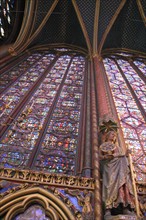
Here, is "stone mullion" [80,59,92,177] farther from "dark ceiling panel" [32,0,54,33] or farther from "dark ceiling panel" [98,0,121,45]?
"dark ceiling panel" [98,0,121,45]

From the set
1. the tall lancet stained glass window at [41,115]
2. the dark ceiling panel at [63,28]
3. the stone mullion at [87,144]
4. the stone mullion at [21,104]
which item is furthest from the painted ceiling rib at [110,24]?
the stone mullion at [87,144]

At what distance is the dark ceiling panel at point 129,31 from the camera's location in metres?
13.6

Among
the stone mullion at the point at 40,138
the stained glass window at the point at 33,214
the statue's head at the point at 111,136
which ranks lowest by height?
the stained glass window at the point at 33,214

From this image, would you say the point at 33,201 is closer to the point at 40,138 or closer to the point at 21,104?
the point at 40,138

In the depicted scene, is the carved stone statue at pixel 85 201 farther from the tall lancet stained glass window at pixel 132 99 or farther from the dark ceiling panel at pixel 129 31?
the dark ceiling panel at pixel 129 31

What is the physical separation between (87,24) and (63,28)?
138 centimetres

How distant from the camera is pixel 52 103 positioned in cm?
830

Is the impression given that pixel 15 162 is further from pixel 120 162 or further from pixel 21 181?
pixel 120 162

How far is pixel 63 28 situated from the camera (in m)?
14.2

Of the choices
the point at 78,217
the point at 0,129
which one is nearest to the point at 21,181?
the point at 78,217

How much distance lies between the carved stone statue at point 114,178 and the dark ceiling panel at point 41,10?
31.7 feet

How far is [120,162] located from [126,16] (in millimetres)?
11073

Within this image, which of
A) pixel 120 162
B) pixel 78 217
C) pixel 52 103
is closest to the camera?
pixel 78 217

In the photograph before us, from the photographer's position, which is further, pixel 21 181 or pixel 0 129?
pixel 0 129
